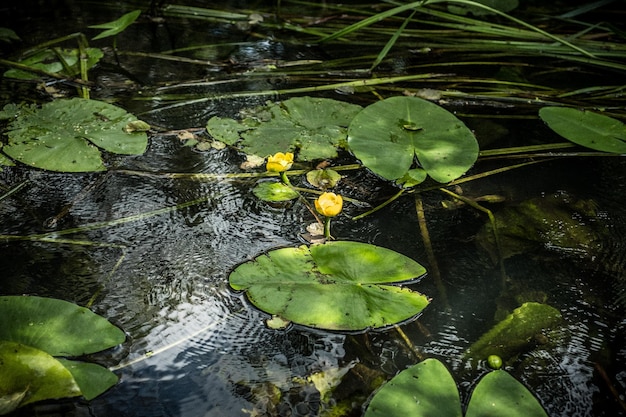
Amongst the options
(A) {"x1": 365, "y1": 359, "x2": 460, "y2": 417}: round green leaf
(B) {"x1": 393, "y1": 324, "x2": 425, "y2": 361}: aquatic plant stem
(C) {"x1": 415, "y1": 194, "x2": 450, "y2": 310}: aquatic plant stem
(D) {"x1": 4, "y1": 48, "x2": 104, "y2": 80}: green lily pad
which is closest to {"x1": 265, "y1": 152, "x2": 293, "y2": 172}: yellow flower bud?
(C) {"x1": 415, "y1": 194, "x2": 450, "y2": 310}: aquatic plant stem

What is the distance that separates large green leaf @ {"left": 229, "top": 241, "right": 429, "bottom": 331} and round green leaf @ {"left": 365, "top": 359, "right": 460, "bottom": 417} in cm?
13

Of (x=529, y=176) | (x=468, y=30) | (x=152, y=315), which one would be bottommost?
(x=152, y=315)

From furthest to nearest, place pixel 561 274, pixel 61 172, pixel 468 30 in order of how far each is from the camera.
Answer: pixel 468 30 < pixel 61 172 < pixel 561 274

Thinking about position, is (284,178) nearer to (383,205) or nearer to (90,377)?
(383,205)

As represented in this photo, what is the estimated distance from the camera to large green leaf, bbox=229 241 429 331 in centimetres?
101

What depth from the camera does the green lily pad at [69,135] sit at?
1.47 m

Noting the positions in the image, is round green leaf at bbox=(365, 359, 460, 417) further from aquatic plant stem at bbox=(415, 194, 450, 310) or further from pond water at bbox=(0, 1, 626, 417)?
aquatic plant stem at bbox=(415, 194, 450, 310)

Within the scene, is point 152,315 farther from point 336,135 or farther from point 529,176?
point 529,176

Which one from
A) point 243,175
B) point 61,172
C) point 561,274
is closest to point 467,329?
point 561,274

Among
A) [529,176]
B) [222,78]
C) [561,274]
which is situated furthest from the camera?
[222,78]

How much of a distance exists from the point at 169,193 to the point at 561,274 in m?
1.03

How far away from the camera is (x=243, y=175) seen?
1510 millimetres

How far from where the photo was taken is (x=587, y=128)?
1.72 metres

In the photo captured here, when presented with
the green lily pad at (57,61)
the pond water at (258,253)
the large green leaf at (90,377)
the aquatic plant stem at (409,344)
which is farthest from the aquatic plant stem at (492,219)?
the green lily pad at (57,61)
